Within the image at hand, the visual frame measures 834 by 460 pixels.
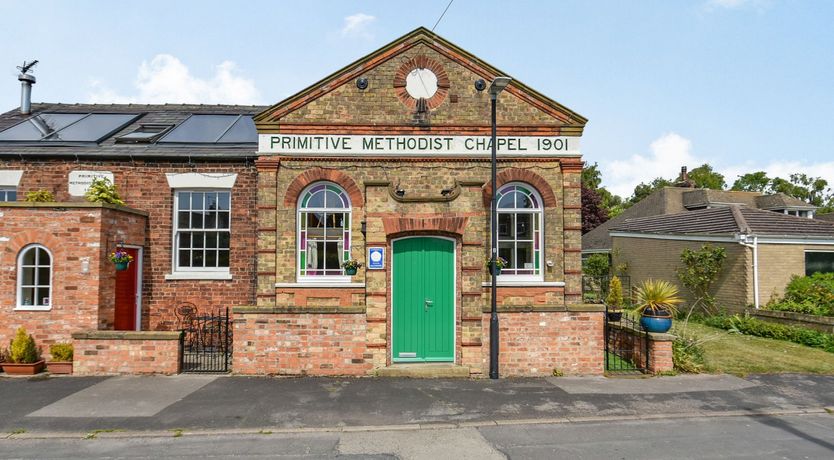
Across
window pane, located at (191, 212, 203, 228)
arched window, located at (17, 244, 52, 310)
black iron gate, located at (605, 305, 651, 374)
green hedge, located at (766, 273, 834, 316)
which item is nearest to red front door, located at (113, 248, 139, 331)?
arched window, located at (17, 244, 52, 310)

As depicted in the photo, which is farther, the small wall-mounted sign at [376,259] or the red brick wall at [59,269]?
the red brick wall at [59,269]

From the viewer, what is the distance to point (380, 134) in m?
9.99

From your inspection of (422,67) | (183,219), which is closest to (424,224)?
(422,67)

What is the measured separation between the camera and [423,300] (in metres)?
9.18

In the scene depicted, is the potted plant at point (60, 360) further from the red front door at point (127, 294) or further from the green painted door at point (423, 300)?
the green painted door at point (423, 300)

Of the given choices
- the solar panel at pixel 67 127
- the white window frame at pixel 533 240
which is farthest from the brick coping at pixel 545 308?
the solar panel at pixel 67 127

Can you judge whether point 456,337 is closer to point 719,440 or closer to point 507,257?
point 507,257

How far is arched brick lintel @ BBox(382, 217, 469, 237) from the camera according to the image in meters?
8.99

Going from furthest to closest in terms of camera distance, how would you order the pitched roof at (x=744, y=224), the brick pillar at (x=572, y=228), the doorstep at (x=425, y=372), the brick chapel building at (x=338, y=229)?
the pitched roof at (x=744, y=224), the brick pillar at (x=572, y=228), the brick chapel building at (x=338, y=229), the doorstep at (x=425, y=372)

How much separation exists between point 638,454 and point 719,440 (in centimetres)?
143

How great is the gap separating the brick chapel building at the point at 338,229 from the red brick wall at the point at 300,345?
3 cm

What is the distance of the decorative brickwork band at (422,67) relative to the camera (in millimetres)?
10078

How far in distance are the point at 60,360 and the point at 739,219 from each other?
794 inches

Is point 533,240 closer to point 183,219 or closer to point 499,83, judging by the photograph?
point 499,83
